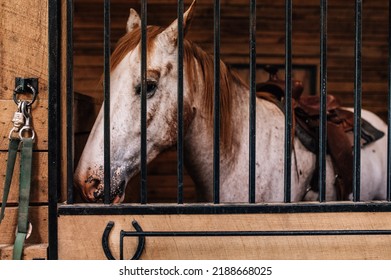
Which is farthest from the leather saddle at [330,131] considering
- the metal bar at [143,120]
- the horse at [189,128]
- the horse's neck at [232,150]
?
the metal bar at [143,120]

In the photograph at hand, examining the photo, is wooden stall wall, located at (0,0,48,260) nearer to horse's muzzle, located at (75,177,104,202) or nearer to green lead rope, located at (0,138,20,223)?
green lead rope, located at (0,138,20,223)

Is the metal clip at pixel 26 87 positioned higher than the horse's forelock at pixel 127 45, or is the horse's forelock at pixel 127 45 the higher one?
the horse's forelock at pixel 127 45

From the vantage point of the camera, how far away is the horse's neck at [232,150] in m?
2.24

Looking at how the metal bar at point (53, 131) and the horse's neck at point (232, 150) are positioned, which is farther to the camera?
the horse's neck at point (232, 150)

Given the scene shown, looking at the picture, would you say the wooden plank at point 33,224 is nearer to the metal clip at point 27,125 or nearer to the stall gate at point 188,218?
the stall gate at point 188,218

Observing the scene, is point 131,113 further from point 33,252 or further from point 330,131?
point 330,131

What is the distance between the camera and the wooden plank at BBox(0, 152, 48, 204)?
1.63m

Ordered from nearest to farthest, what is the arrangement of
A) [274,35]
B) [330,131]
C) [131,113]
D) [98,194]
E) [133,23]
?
[98,194], [131,113], [133,23], [330,131], [274,35]

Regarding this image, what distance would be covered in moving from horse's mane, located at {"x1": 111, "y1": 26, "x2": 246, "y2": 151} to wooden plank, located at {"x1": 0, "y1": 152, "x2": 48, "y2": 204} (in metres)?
0.54

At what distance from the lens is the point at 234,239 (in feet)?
5.39

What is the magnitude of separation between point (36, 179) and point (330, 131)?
1.60m

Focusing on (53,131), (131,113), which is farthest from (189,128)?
(53,131)

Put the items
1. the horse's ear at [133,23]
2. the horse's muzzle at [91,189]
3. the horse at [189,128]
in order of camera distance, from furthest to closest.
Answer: the horse's ear at [133,23] < the horse at [189,128] < the horse's muzzle at [91,189]

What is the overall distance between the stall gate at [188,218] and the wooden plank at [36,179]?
43 mm
